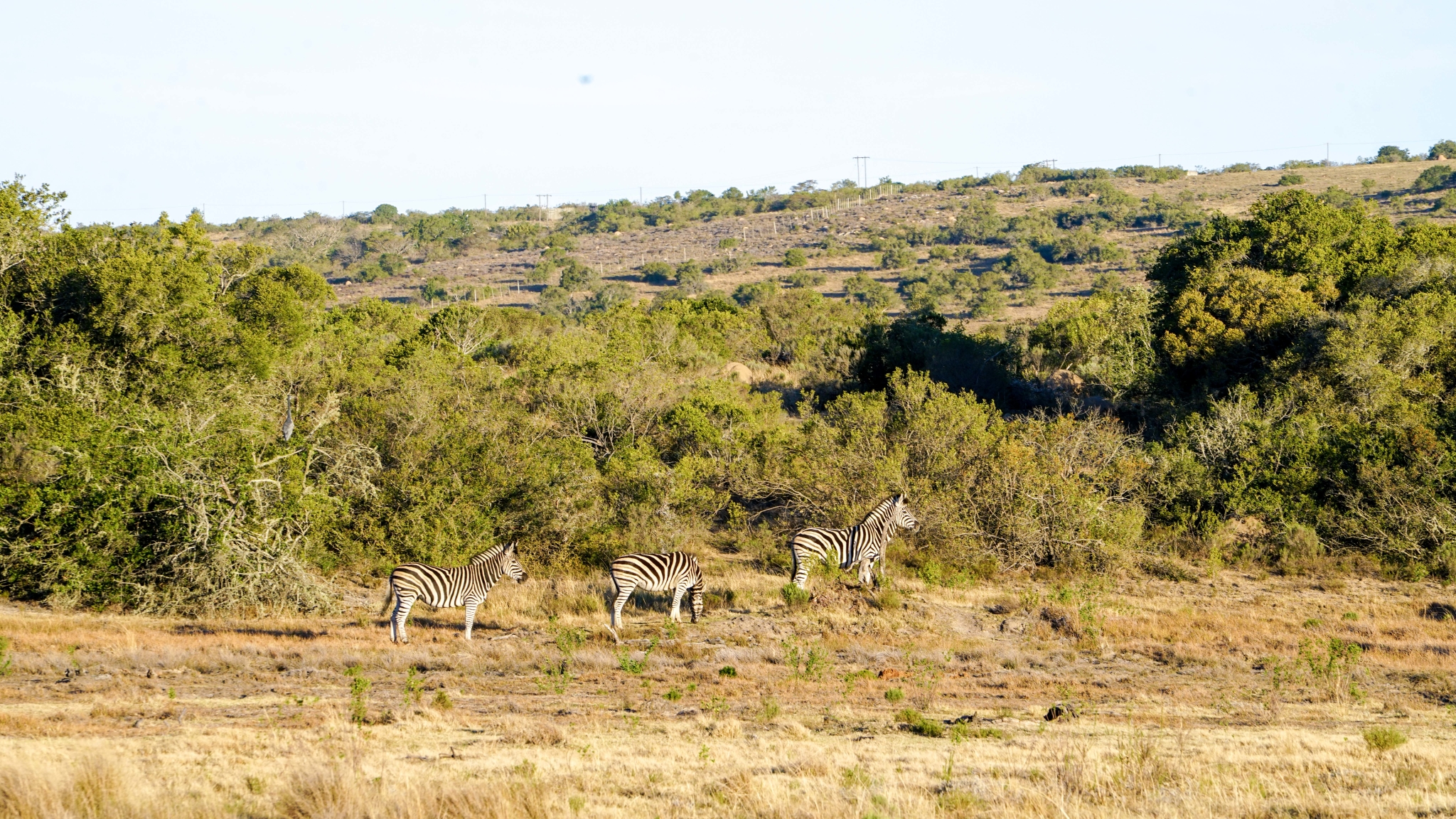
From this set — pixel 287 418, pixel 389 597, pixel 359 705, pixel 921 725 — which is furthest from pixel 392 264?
pixel 921 725

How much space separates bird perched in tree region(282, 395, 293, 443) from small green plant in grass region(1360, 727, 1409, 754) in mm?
19151

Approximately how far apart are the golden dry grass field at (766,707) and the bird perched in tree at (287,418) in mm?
3829

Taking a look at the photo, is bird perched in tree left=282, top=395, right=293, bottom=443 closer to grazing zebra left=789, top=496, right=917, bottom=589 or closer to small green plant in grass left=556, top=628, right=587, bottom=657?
small green plant in grass left=556, top=628, right=587, bottom=657

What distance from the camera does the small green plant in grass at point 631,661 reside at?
14.6m

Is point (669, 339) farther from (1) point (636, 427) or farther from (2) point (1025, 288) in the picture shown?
(2) point (1025, 288)

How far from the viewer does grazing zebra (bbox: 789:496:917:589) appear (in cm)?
1981

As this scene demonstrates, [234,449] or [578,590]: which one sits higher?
[234,449]

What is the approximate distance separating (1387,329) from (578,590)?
23824 mm

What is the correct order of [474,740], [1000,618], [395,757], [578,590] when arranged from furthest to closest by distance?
[578,590] → [1000,618] → [474,740] → [395,757]

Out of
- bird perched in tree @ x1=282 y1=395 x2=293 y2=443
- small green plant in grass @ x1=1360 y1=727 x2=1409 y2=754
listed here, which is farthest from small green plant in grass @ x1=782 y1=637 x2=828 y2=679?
bird perched in tree @ x1=282 y1=395 x2=293 y2=443

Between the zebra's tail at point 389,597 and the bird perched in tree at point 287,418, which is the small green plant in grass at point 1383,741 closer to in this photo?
the zebra's tail at point 389,597

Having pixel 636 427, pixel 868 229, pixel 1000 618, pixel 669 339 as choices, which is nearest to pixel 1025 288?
pixel 868 229

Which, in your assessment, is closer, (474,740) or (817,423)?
(474,740)

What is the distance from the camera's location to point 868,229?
11894cm
